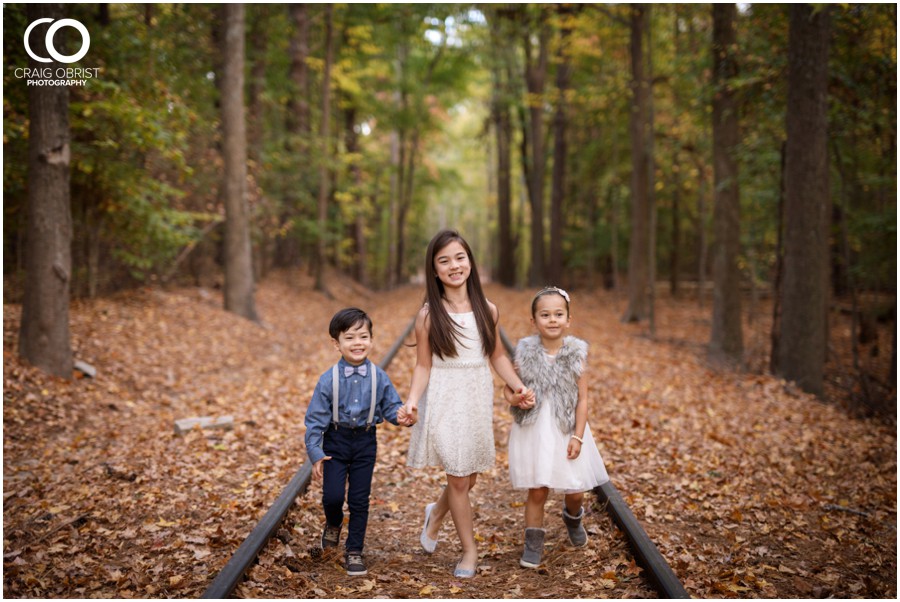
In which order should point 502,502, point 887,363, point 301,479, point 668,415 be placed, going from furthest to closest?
point 887,363 < point 668,415 < point 502,502 < point 301,479

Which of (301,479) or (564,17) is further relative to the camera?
(564,17)

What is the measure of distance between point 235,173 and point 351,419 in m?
11.1

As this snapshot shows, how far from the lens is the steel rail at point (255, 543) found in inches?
122

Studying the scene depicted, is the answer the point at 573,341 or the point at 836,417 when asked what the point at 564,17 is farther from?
the point at 573,341

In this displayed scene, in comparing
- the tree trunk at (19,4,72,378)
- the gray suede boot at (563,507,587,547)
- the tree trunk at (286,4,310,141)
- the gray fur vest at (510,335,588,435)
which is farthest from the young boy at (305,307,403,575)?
the tree trunk at (286,4,310,141)

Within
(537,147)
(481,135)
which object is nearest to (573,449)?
(537,147)

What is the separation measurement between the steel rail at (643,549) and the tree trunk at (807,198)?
605 centimetres

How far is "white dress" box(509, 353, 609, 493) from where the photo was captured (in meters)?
3.60

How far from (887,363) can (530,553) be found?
1278 centimetres

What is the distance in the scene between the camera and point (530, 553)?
3777 millimetres

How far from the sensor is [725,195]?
36.6 feet

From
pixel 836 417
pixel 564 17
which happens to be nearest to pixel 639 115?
pixel 564 17

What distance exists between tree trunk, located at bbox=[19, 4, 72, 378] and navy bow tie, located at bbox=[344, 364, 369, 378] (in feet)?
18.0

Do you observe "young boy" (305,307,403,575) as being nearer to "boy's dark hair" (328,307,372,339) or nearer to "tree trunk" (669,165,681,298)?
"boy's dark hair" (328,307,372,339)
